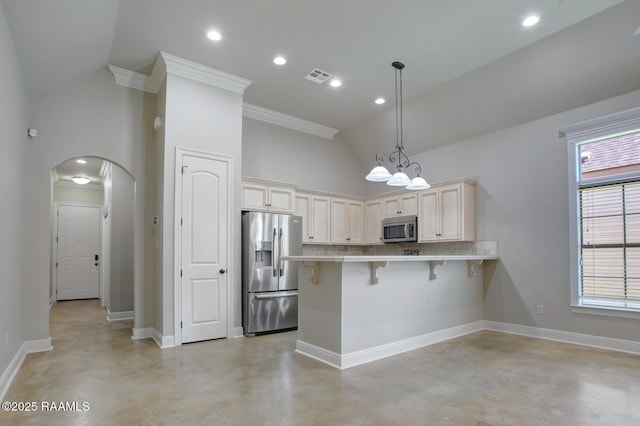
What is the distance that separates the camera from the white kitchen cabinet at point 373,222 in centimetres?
706

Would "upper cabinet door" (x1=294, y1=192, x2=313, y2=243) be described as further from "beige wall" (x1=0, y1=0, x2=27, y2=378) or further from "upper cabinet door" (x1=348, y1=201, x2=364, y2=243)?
"beige wall" (x1=0, y1=0, x2=27, y2=378)

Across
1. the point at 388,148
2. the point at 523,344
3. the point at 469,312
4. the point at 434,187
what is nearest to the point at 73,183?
the point at 388,148

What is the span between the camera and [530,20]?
376cm

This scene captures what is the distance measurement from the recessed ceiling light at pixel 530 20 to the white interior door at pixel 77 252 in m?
10.6

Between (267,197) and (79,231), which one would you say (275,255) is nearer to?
(267,197)

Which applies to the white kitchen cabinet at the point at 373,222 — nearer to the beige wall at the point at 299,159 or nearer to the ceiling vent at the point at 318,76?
the beige wall at the point at 299,159

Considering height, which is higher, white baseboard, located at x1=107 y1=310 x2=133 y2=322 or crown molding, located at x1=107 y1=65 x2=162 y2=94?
crown molding, located at x1=107 y1=65 x2=162 y2=94

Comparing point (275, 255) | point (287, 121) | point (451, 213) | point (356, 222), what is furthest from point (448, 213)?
point (287, 121)

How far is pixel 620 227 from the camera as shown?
4414 mm

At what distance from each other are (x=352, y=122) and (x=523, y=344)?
4504 mm

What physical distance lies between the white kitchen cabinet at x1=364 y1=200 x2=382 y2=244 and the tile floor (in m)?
2.89

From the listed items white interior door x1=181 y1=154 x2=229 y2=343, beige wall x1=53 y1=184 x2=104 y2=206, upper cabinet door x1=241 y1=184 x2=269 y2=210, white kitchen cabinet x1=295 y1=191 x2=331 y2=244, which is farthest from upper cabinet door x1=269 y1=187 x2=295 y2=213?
beige wall x1=53 y1=184 x2=104 y2=206

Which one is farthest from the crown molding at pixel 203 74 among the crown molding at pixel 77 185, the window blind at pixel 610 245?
the crown molding at pixel 77 185

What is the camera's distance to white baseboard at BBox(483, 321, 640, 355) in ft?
13.8
